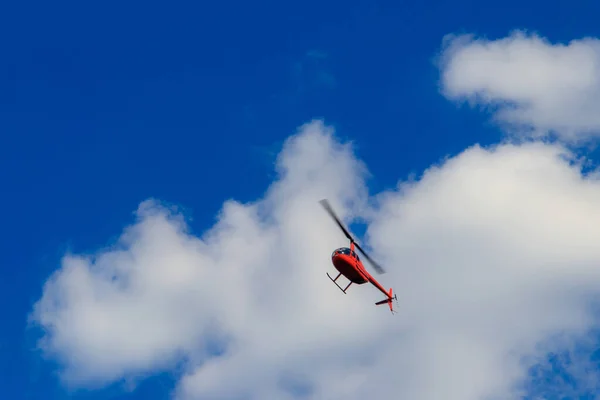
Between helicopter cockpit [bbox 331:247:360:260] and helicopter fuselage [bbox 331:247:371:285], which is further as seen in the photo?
helicopter cockpit [bbox 331:247:360:260]

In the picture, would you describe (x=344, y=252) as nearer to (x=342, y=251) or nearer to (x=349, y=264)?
(x=342, y=251)

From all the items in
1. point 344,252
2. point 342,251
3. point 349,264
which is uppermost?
point 342,251

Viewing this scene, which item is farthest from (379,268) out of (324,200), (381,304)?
(324,200)

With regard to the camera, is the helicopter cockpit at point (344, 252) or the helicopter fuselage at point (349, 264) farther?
the helicopter cockpit at point (344, 252)

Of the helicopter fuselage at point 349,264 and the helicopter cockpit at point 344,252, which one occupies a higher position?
the helicopter cockpit at point 344,252

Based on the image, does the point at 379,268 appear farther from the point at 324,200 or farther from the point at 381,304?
the point at 324,200

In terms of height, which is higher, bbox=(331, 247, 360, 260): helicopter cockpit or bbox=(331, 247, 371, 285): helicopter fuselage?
bbox=(331, 247, 360, 260): helicopter cockpit

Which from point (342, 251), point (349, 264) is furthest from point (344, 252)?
point (349, 264)

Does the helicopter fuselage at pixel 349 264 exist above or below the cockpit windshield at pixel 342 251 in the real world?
below

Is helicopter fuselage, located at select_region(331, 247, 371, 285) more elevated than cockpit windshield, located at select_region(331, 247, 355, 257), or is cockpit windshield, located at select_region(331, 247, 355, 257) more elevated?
cockpit windshield, located at select_region(331, 247, 355, 257)

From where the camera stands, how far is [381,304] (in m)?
101

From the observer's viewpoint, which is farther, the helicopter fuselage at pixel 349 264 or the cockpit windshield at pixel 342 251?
the cockpit windshield at pixel 342 251

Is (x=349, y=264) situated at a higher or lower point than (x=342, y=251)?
lower

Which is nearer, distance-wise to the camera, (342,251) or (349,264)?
(349,264)
